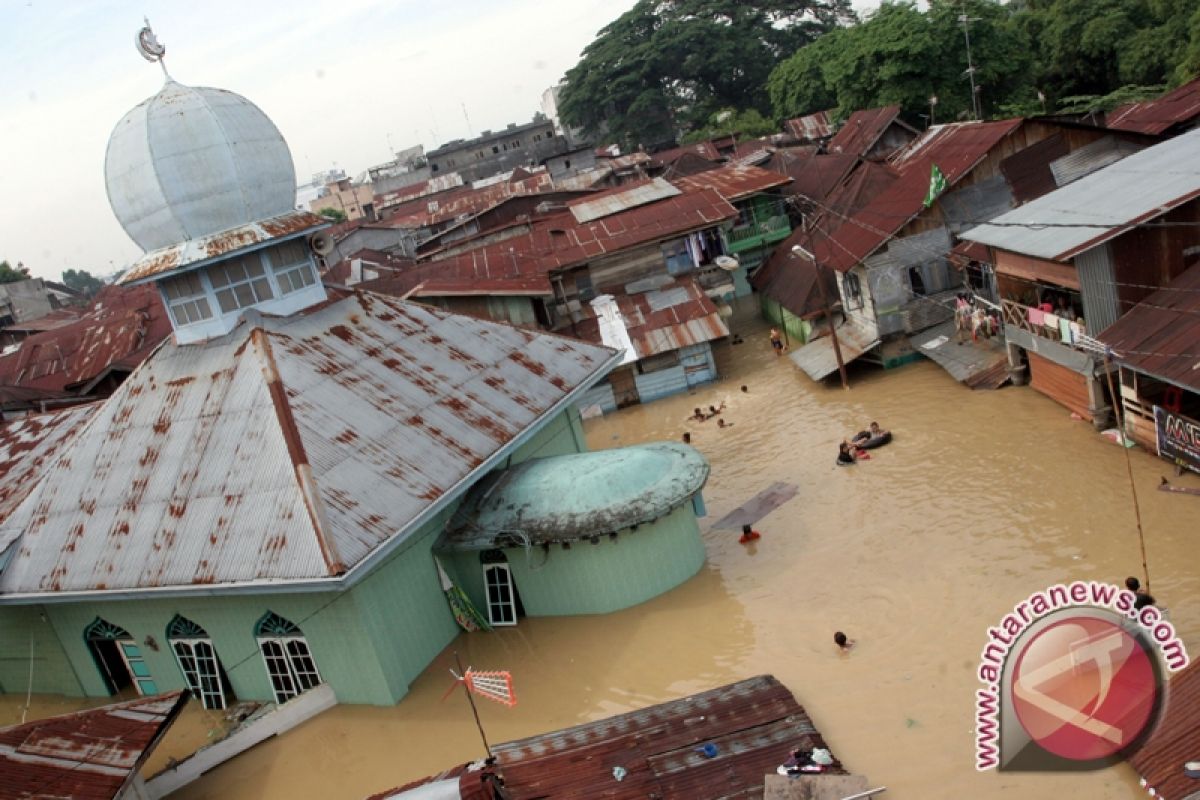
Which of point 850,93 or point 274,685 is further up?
point 850,93

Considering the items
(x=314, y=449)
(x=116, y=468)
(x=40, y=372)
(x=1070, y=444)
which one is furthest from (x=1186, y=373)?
(x=40, y=372)

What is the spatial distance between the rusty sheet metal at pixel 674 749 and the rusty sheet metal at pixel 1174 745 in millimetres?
3189

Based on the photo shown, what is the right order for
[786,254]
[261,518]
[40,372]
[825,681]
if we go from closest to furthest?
[825,681] → [261,518] → [786,254] → [40,372]

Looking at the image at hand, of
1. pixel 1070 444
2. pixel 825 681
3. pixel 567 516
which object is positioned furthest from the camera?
pixel 1070 444

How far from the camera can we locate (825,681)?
44.1 feet

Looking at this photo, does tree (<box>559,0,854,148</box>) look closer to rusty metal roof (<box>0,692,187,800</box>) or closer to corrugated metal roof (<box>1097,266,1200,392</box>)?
corrugated metal roof (<box>1097,266,1200,392</box>)

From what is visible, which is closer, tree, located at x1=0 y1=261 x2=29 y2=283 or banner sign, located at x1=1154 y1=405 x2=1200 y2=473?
banner sign, located at x1=1154 y1=405 x2=1200 y2=473

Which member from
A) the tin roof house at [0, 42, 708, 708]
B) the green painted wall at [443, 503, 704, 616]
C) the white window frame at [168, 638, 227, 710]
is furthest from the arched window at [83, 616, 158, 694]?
the green painted wall at [443, 503, 704, 616]

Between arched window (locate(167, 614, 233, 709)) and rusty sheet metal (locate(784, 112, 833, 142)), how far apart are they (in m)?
52.1

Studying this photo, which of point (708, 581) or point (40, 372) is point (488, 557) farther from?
point (40, 372)

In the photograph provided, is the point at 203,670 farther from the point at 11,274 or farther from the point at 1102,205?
the point at 11,274

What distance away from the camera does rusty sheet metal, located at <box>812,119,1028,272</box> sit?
25.9 meters

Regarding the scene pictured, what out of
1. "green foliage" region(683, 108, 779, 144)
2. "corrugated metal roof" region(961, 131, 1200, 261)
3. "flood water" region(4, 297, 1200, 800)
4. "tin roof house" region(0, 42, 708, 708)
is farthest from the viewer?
"green foliage" region(683, 108, 779, 144)

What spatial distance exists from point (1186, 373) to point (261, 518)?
50.9 ft
